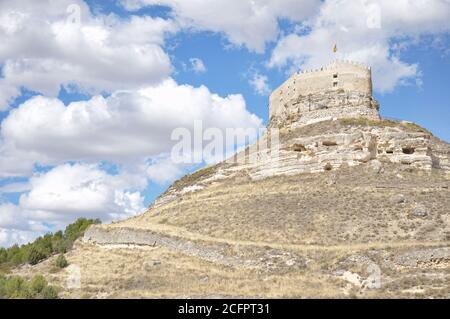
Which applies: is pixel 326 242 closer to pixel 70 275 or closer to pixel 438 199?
pixel 438 199

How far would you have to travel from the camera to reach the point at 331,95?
174 ft

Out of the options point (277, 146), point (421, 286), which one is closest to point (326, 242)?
point (421, 286)

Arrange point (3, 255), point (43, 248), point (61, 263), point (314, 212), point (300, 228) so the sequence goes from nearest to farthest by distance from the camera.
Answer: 1. point (300, 228)
2. point (61, 263)
3. point (314, 212)
4. point (43, 248)
5. point (3, 255)

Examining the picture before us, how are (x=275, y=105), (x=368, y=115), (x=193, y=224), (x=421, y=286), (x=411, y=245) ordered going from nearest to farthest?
(x=421, y=286) < (x=411, y=245) < (x=193, y=224) < (x=368, y=115) < (x=275, y=105)

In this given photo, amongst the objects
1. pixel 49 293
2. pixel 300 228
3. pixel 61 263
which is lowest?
pixel 49 293

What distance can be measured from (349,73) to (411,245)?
1090 inches

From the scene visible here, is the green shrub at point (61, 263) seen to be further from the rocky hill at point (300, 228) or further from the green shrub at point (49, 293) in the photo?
the green shrub at point (49, 293)

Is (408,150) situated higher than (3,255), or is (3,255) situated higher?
(408,150)

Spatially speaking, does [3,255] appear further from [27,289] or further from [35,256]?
[27,289]

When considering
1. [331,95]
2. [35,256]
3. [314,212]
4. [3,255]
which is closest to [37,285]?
[35,256]

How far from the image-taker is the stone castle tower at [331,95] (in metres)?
52.5

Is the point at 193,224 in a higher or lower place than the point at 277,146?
lower

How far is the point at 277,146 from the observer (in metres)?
48.9
